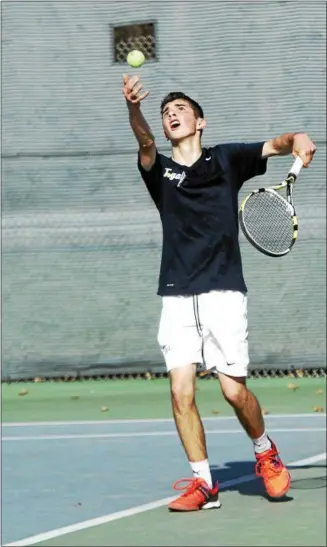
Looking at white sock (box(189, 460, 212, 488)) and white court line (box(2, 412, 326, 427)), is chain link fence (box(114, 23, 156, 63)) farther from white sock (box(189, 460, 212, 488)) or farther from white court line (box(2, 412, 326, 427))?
white sock (box(189, 460, 212, 488))

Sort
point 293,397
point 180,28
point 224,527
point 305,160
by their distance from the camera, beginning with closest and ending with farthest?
point 305,160, point 224,527, point 293,397, point 180,28

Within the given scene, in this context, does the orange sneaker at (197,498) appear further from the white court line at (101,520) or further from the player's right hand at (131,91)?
the player's right hand at (131,91)

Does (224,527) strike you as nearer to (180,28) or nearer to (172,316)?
(172,316)

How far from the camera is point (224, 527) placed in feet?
Result: 21.0

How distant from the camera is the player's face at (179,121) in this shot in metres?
4.80

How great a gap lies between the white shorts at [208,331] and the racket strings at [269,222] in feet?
1.23

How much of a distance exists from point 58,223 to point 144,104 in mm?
1170

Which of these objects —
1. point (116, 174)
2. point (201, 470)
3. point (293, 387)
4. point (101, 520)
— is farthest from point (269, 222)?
point (116, 174)

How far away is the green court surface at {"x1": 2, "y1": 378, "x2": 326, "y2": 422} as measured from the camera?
10.5m

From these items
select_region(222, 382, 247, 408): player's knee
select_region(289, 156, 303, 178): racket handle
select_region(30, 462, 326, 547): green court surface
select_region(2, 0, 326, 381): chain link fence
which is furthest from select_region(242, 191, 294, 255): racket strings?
select_region(2, 0, 326, 381): chain link fence

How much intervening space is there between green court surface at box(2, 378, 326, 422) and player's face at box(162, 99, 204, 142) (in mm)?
5519

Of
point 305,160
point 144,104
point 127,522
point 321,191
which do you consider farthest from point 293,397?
Answer: point 305,160

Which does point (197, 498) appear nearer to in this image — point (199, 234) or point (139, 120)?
point (199, 234)

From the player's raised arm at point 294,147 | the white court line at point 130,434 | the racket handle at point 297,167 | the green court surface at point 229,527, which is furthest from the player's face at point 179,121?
the white court line at point 130,434
